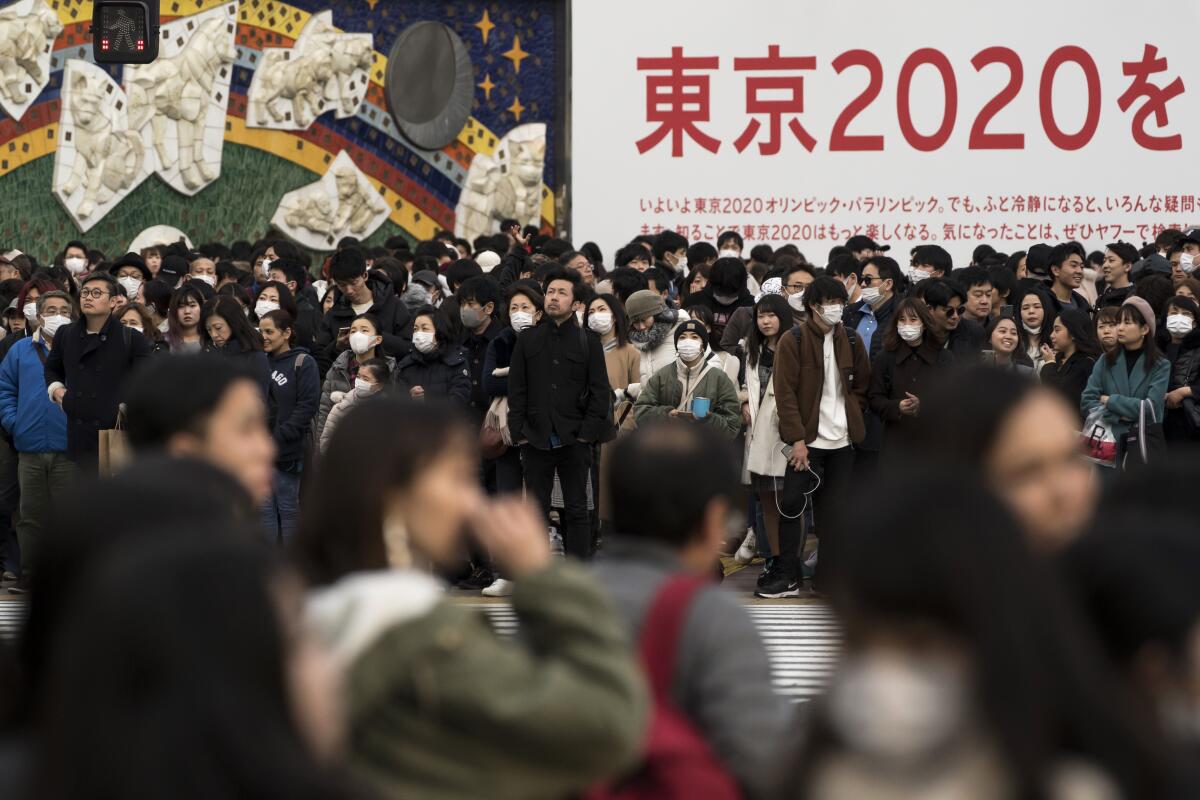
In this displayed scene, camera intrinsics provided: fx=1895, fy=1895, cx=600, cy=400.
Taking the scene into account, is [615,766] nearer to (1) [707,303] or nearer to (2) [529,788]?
(2) [529,788]

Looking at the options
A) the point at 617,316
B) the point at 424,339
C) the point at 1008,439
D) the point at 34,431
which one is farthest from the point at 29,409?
the point at 1008,439

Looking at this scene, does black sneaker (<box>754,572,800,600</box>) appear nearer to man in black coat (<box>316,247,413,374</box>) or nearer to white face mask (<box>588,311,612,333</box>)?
white face mask (<box>588,311,612,333</box>)

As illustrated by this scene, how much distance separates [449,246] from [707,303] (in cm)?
553

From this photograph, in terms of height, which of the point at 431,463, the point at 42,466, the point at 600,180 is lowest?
the point at 42,466

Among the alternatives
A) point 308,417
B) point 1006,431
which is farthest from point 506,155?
point 1006,431

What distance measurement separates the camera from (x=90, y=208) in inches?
757

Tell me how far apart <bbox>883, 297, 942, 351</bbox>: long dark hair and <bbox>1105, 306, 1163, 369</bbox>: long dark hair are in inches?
36.8

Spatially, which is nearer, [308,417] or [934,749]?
[934,749]

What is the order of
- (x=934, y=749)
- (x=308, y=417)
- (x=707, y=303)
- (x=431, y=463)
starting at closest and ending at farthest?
(x=934, y=749) < (x=431, y=463) < (x=308, y=417) < (x=707, y=303)

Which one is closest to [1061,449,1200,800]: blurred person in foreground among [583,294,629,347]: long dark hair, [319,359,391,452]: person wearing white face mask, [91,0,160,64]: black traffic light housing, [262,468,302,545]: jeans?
[262,468,302,545]: jeans

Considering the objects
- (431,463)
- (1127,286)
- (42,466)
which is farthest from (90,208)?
(431,463)

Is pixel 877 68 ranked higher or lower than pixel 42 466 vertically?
higher

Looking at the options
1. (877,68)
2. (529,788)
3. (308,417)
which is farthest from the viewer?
(877,68)

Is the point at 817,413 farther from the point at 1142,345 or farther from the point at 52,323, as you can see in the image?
the point at 52,323
